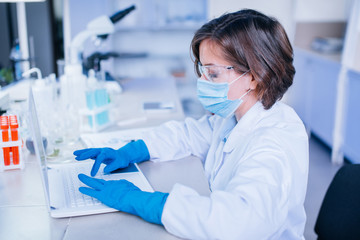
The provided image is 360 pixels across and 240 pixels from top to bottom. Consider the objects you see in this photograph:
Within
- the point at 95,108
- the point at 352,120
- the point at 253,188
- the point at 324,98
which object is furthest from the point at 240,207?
the point at 324,98

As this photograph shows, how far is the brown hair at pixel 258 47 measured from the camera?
1135 millimetres

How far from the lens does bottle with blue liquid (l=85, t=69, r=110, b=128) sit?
1.72 metres

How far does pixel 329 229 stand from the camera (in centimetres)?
118

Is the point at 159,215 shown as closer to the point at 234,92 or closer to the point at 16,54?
the point at 234,92

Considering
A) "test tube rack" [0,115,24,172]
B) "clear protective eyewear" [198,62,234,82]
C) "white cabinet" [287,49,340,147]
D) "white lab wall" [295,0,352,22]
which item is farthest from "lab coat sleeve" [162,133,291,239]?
"white lab wall" [295,0,352,22]

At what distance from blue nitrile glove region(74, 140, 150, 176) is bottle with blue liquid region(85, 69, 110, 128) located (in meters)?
0.40

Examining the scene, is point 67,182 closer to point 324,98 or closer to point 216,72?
point 216,72

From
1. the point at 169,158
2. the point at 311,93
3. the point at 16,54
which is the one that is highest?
the point at 16,54

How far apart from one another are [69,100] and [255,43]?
1.15 metres

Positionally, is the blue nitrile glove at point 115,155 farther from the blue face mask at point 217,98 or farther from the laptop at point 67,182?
the blue face mask at point 217,98

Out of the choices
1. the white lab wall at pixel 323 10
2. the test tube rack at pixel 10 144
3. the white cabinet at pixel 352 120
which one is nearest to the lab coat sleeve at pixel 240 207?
the test tube rack at pixel 10 144

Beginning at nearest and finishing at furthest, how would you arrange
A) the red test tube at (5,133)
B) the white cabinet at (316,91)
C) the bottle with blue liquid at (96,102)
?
the red test tube at (5,133), the bottle with blue liquid at (96,102), the white cabinet at (316,91)

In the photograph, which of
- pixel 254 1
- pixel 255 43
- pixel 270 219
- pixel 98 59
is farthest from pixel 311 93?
pixel 270 219

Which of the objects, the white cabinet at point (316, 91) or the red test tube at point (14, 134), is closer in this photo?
the red test tube at point (14, 134)
